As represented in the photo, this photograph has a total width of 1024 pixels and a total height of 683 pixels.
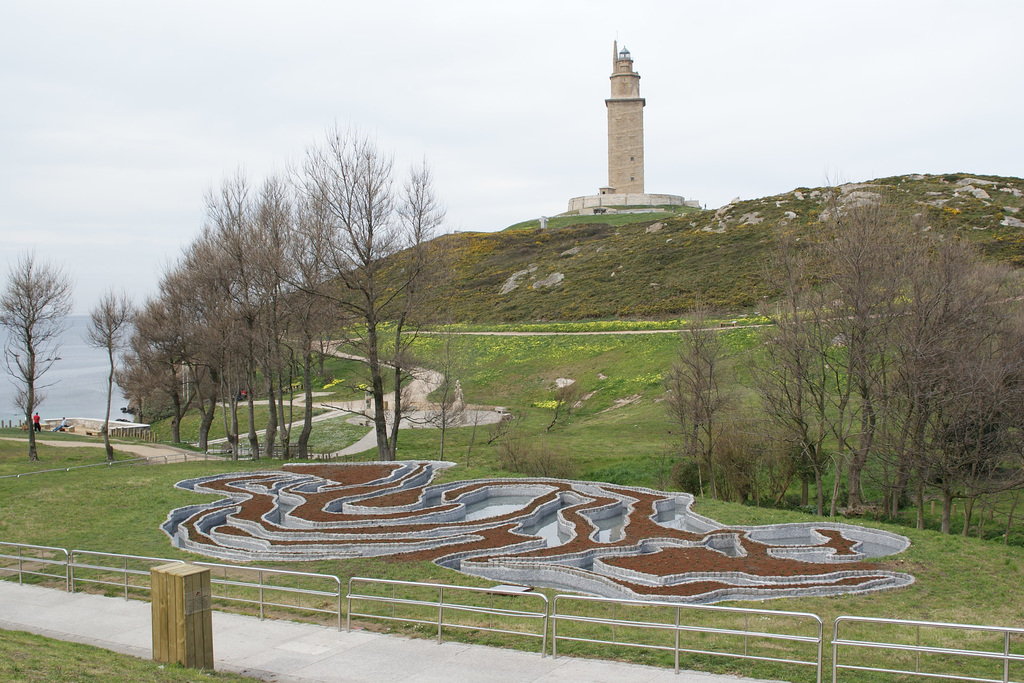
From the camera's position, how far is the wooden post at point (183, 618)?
10.2 m

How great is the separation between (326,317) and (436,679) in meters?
29.6

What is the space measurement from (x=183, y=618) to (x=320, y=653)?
74.4 inches

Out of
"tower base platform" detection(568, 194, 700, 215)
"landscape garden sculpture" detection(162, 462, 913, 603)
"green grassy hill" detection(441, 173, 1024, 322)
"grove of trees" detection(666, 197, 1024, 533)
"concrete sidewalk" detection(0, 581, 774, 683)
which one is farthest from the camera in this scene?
"tower base platform" detection(568, 194, 700, 215)

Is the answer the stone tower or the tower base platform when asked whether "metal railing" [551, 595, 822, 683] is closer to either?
the stone tower

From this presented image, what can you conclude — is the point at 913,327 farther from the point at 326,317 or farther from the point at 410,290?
the point at 326,317

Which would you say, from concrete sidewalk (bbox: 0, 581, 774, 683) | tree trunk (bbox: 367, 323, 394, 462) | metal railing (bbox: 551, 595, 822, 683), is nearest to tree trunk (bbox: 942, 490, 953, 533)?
metal railing (bbox: 551, 595, 822, 683)

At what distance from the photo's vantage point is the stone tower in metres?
116

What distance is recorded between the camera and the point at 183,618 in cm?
1023

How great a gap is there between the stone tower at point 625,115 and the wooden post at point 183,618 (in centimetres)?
11331

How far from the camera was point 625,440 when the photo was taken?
125 feet

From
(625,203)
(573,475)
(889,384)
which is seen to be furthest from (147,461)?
(625,203)

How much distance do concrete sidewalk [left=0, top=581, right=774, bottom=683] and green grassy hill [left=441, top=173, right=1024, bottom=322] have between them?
5014 centimetres

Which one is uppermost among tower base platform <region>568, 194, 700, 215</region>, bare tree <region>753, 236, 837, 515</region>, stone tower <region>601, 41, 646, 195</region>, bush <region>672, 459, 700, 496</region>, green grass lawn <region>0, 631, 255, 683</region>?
stone tower <region>601, 41, 646, 195</region>

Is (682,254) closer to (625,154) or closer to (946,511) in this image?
(625,154)
